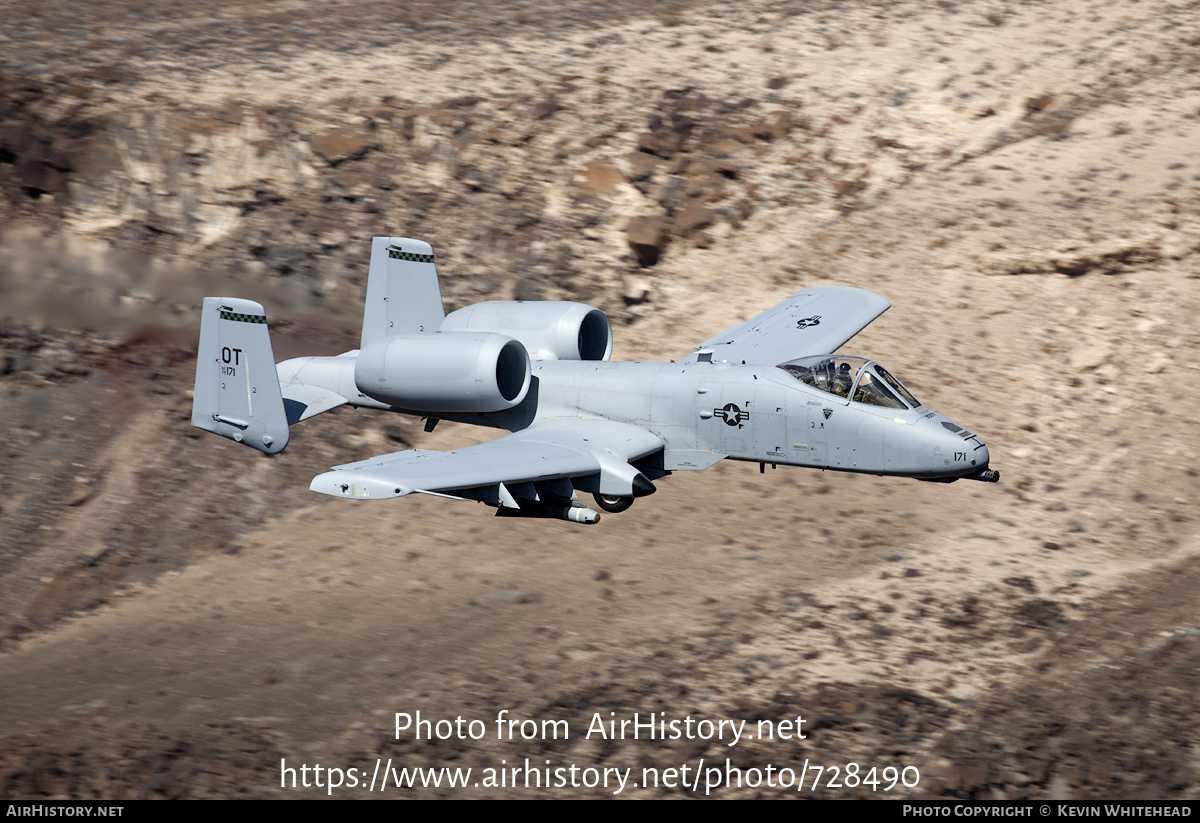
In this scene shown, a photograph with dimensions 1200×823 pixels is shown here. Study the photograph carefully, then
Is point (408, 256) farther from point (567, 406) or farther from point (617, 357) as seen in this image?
point (617, 357)

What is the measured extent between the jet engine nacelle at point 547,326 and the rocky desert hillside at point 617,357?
3.61 meters

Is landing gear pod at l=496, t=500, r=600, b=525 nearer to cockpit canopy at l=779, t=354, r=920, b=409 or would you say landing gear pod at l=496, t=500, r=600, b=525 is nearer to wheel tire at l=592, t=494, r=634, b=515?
wheel tire at l=592, t=494, r=634, b=515

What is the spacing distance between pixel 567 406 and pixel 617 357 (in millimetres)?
7315

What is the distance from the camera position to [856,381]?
719 inches

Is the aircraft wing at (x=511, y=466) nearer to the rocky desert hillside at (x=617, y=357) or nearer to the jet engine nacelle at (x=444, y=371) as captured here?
the jet engine nacelle at (x=444, y=371)

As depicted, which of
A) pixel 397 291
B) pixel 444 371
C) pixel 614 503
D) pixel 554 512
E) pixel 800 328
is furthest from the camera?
pixel 800 328

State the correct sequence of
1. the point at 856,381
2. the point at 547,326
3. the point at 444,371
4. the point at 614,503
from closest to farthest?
the point at 856,381 → the point at 444,371 → the point at 614,503 → the point at 547,326

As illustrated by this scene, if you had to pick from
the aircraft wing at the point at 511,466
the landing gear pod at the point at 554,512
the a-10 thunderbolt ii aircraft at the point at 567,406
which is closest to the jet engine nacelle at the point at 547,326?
the a-10 thunderbolt ii aircraft at the point at 567,406

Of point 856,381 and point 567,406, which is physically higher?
point 856,381

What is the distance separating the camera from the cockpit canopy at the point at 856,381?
18188 millimetres

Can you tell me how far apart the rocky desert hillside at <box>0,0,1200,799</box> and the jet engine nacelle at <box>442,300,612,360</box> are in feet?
11.8

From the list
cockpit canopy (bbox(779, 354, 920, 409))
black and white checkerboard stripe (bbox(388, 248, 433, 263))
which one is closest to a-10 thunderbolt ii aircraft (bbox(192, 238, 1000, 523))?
cockpit canopy (bbox(779, 354, 920, 409))

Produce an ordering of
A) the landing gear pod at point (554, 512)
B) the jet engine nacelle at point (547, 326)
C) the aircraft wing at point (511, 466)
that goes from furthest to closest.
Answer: the jet engine nacelle at point (547, 326) < the landing gear pod at point (554, 512) < the aircraft wing at point (511, 466)

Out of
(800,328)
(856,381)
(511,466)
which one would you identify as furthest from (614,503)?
(800,328)
